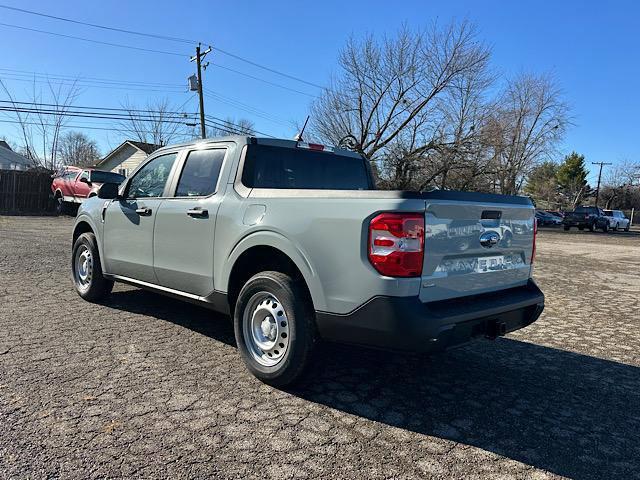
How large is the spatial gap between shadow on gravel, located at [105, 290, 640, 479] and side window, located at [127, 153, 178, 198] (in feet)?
4.87

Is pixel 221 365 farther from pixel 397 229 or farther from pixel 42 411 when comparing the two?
pixel 397 229

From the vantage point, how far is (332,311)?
3.16m

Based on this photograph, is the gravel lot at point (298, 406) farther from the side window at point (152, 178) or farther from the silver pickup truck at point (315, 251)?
the side window at point (152, 178)

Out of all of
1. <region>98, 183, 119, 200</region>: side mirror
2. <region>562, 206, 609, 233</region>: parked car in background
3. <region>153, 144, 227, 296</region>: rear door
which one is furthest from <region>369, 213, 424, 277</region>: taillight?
<region>562, 206, 609, 233</region>: parked car in background

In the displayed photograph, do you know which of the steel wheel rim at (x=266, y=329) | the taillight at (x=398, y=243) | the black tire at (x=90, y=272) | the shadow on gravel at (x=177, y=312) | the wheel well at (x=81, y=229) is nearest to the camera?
the taillight at (x=398, y=243)

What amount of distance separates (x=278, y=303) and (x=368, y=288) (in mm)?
867

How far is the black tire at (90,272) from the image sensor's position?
576 centimetres

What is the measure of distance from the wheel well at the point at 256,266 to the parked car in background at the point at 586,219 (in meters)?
38.0

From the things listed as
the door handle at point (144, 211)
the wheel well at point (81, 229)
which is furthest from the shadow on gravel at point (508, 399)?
the wheel well at point (81, 229)

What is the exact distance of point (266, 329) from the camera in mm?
3672

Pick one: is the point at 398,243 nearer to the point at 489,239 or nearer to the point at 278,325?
the point at 489,239

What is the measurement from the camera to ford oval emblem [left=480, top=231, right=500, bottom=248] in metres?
3.39

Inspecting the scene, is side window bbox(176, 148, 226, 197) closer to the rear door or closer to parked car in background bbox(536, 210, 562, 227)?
the rear door

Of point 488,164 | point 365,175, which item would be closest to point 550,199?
point 488,164
